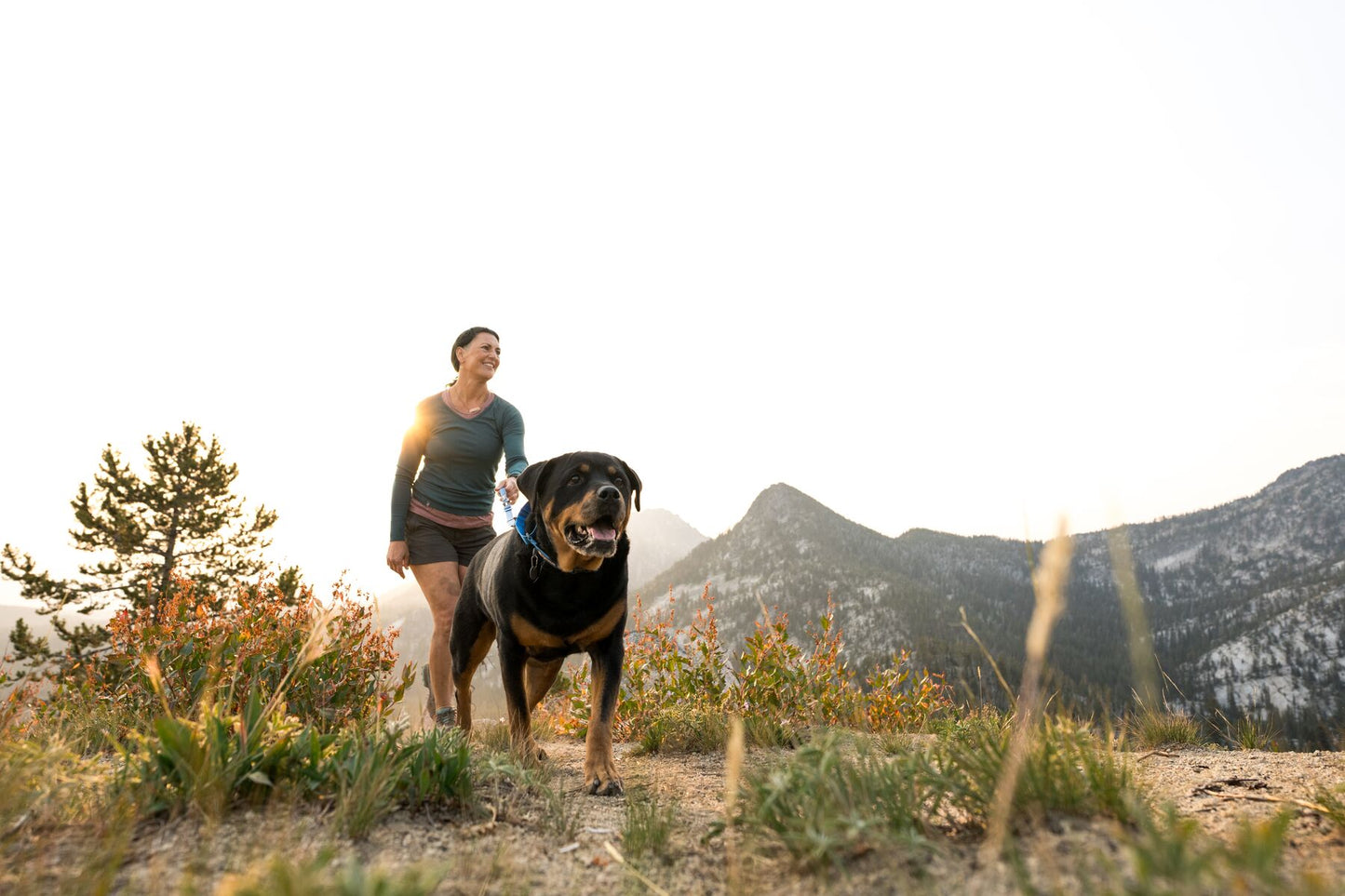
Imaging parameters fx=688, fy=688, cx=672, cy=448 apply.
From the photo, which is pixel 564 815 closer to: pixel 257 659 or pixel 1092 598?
pixel 257 659

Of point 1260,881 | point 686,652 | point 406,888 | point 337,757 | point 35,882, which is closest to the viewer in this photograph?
point 1260,881

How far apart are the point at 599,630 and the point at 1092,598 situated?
717ft

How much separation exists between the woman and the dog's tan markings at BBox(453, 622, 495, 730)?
0.53 metres

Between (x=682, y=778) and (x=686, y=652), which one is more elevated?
(x=686, y=652)

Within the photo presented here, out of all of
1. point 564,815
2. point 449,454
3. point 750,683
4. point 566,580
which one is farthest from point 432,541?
point 564,815

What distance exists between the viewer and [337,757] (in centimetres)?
238

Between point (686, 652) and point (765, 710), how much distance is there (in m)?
1.00

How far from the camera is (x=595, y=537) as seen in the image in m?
3.83

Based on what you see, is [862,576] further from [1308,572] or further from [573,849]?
[573,849]

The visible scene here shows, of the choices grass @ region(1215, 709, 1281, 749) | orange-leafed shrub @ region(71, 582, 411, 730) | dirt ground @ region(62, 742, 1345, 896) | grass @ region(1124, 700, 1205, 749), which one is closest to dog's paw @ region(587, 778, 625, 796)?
dirt ground @ region(62, 742, 1345, 896)

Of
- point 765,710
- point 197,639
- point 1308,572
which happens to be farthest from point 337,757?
point 1308,572

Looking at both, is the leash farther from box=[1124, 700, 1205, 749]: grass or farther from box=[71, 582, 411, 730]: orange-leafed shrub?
box=[1124, 700, 1205, 749]: grass

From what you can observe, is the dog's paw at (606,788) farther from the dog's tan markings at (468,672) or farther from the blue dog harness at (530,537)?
the dog's tan markings at (468,672)

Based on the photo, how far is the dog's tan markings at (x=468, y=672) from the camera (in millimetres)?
4906
